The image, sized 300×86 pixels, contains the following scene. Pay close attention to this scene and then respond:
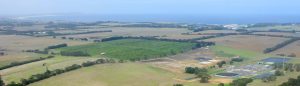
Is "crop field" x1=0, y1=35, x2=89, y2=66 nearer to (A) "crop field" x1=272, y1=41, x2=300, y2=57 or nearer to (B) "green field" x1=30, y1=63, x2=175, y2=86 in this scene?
(B) "green field" x1=30, y1=63, x2=175, y2=86

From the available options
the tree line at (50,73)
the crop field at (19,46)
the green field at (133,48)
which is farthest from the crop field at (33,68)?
the green field at (133,48)

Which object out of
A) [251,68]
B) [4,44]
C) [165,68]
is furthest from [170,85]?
[4,44]

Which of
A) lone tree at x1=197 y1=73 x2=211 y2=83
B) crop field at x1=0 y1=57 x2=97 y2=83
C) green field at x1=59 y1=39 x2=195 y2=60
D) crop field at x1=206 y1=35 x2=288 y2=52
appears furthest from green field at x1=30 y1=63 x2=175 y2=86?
crop field at x1=206 y1=35 x2=288 y2=52

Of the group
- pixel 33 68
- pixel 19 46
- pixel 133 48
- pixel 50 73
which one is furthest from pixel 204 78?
pixel 19 46

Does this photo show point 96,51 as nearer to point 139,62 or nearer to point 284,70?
point 139,62

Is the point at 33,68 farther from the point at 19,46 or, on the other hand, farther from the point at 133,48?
the point at 19,46
